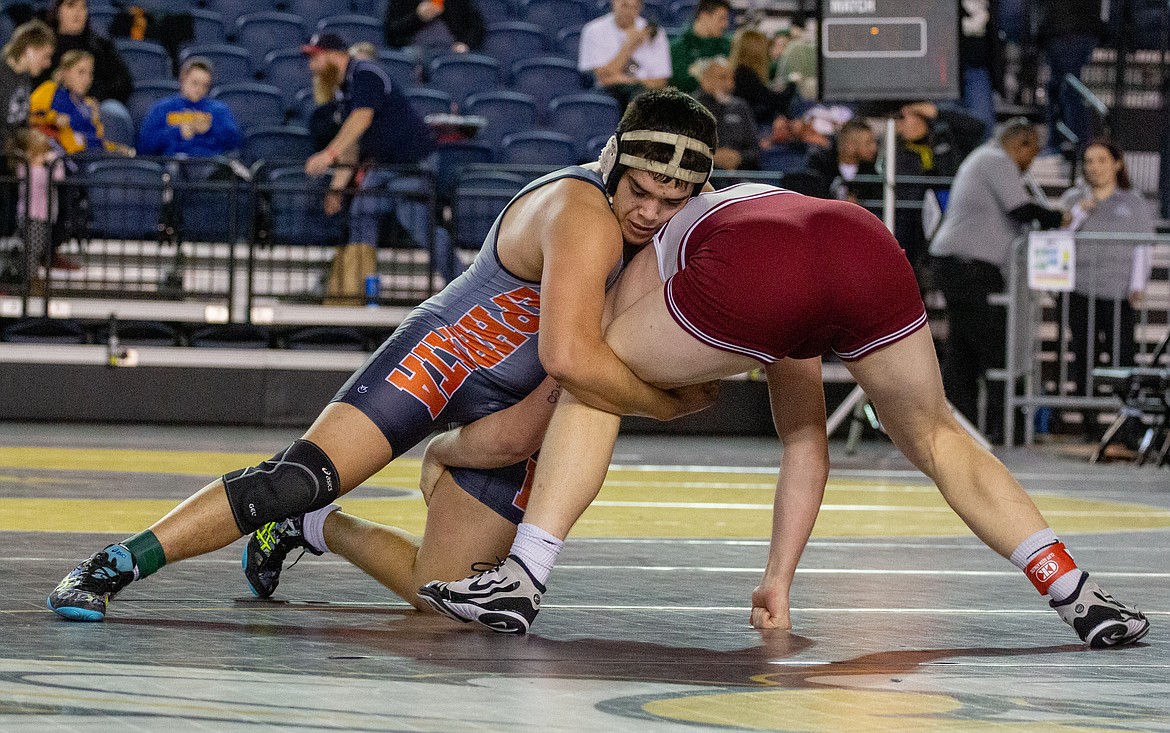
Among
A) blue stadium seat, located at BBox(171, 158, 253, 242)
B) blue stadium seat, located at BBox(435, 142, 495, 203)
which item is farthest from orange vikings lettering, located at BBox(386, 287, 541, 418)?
blue stadium seat, located at BBox(435, 142, 495, 203)

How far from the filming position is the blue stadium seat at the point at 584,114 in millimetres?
12172

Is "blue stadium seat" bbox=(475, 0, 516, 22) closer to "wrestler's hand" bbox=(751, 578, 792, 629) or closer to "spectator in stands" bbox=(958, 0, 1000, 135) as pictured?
"spectator in stands" bbox=(958, 0, 1000, 135)

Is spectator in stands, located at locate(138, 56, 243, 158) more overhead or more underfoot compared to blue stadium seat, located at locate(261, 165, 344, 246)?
more overhead

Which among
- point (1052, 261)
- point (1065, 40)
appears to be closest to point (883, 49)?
point (1052, 261)

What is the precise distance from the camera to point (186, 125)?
11070 millimetres

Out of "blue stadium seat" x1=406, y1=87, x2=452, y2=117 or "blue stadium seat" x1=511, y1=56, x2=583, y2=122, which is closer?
"blue stadium seat" x1=406, y1=87, x2=452, y2=117

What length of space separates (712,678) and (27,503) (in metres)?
3.46

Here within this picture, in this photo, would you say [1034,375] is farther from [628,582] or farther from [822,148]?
[628,582]

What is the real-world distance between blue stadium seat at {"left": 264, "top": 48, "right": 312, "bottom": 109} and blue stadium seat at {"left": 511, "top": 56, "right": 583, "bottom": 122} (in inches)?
61.7

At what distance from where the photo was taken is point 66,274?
35.3ft

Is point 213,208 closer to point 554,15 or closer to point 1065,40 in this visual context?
point 554,15

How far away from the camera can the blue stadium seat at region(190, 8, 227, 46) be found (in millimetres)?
13195

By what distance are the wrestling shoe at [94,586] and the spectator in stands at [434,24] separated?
32.8 feet

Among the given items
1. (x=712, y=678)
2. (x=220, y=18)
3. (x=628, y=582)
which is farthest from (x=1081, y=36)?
(x=712, y=678)
